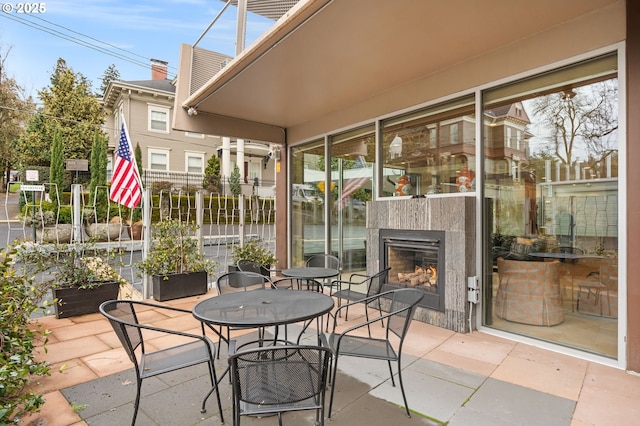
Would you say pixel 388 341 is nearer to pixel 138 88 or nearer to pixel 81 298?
pixel 81 298

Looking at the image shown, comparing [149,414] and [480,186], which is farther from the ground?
[480,186]

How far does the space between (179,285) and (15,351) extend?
266cm

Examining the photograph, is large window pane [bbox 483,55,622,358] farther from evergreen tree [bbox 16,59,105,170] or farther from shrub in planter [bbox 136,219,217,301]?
evergreen tree [bbox 16,59,105,170]

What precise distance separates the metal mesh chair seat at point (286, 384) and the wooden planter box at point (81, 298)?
3395mm

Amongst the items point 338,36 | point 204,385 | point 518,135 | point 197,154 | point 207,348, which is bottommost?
point 204,385

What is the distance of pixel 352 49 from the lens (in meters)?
3.40

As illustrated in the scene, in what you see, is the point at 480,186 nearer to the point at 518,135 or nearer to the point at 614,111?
the point at 518,135

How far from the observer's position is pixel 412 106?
4.30m

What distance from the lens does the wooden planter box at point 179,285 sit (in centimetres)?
473

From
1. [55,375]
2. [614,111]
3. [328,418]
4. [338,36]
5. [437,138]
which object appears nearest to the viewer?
[328,418]

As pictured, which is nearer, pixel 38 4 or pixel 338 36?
pixel 338 36

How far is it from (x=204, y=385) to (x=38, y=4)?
45.5 ft

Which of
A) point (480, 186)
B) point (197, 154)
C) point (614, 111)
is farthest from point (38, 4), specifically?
point (614, 111)

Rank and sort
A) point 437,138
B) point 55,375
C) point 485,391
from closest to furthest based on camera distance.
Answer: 1. point 485,391
2. point 55,375
3. point 437,138
